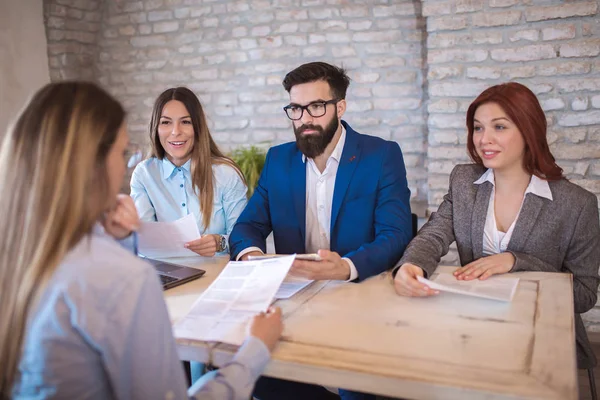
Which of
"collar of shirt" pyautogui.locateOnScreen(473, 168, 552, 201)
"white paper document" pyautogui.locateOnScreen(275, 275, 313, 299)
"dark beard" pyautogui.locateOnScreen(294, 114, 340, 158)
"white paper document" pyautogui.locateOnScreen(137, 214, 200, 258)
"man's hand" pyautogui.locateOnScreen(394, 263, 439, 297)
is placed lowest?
"white paper document" pyautogui.locateOnScreen(275, 275, 313, 299)

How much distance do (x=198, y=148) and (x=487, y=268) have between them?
1466 millimetres

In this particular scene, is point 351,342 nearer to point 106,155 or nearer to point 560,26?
point 106,155

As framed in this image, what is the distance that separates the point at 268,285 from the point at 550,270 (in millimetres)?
1030

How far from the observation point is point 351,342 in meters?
1.28

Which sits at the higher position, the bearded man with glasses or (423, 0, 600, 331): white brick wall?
(423, 0, 600, 331): white brick wall

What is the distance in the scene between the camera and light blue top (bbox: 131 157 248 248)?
8.51 ft

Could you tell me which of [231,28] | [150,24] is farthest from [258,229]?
[150,24]

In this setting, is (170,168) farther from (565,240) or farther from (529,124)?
(565,240)

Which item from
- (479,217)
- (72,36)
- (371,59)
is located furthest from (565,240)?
(72,36)

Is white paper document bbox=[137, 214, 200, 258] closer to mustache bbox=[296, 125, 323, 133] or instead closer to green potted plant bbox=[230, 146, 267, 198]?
mustache bbox=[296, 125, 323, 133]

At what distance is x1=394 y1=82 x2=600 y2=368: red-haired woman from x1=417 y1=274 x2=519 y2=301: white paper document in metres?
0.09

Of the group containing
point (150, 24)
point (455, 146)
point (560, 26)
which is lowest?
point (455, 146)

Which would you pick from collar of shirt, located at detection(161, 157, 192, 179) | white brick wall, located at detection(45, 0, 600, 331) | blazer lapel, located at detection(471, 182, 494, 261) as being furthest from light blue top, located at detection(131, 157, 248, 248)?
white brick wall, located at detection(45, 0, 600, 331)

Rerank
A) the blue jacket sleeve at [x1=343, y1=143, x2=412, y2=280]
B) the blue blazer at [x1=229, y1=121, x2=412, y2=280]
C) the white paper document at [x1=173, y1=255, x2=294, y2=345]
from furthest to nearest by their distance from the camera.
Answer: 1. the blue blazer at [x1=229, y1=121, x2=412, y2=280]
2. the blue jacket sleeve at [x1=343, y1=143, x2=412, y2=280]
3. the white paper document at [x1=173, y1=255, x2=294, y2=345]
